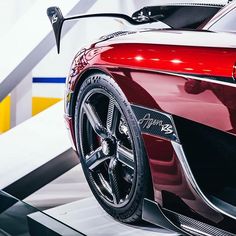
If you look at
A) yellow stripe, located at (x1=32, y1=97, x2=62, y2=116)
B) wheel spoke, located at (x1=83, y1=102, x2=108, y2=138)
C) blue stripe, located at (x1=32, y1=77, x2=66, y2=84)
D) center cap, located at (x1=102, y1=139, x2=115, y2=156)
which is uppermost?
wheel spoke, located at (x1=83, y1=102, x2=108, y2=138)

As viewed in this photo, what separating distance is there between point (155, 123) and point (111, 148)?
35 cm

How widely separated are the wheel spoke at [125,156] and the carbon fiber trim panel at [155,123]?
14 centimetres

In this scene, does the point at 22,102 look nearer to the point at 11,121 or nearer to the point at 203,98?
the point at 11,121

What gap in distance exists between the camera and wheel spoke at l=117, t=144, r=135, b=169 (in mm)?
1447

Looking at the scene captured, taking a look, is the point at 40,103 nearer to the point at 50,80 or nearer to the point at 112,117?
the point at 50,80

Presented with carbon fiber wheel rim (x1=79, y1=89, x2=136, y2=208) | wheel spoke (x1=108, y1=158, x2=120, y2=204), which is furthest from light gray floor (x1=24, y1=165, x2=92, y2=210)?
wheel spoke (x1=108, y1=158, x2=120, y2=204)

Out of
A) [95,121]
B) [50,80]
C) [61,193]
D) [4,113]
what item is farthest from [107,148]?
[4,113]

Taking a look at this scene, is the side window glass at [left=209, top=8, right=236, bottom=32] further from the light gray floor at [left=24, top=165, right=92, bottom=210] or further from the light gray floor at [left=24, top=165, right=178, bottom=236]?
the light gray floor at [left=24, top=165, right=92, bottom=210]

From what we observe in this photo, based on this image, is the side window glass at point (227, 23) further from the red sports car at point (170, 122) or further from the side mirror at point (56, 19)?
the side mirror at point (56, 19)

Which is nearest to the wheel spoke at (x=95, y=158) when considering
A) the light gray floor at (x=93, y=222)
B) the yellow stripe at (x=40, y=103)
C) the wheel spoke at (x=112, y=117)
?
the wheel spoke at (x=112, y=117)

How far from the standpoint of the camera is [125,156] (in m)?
1.49

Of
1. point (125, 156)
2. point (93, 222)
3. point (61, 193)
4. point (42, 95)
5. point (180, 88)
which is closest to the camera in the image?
point (180, 88)

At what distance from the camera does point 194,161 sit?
1227mm

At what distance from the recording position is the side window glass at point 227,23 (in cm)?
147
